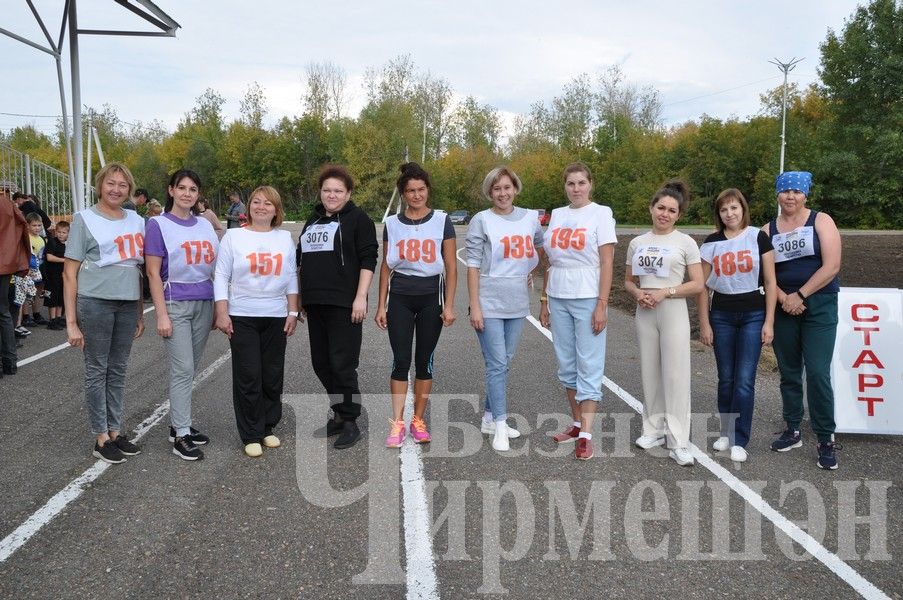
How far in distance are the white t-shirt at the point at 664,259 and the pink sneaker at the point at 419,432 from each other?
1.97m

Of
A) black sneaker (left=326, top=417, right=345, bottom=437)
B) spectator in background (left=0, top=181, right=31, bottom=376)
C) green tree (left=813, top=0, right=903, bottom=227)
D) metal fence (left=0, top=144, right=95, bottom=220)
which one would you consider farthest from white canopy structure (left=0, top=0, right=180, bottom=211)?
green tree (left=813, top=0, right=903, bottom=227)

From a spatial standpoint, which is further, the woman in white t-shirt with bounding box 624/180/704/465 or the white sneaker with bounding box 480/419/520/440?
the white sneaker with bounding box 480/419/520/440

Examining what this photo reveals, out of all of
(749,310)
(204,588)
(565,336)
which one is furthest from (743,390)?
(204,588)

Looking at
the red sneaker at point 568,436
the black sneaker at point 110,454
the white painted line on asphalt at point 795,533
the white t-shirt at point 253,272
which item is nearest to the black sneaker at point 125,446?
the black sneaker at point 110,454

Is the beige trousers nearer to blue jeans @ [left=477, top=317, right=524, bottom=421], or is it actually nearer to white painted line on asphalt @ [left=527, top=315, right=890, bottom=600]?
white painted line on asphalt @ [left=527, top=315, right=890, bottom=600]

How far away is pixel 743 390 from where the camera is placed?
16.9 feet

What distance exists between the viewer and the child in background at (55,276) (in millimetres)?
10725

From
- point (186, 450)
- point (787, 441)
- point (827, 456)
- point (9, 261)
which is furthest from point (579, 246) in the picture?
point (9, 261)

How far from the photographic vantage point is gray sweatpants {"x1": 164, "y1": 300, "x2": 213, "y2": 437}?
16.7 feet

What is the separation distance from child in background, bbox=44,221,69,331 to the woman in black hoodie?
7025mm

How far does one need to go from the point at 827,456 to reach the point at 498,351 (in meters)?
2.43

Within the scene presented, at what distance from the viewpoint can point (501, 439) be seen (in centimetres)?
526

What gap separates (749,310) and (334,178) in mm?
3190

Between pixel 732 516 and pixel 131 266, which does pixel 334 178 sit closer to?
pixel 131 266
